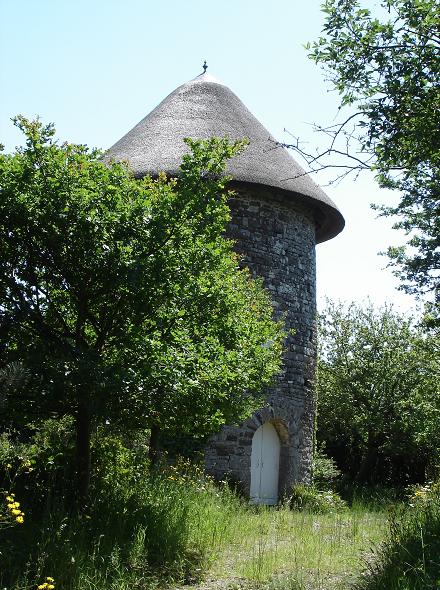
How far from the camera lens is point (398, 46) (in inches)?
241

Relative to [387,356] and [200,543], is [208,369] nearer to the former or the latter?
[200,543]

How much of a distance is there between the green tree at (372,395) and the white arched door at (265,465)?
487 cm

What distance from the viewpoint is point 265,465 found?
12953 millimetres

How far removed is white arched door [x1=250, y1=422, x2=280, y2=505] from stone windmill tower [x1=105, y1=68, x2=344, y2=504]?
0.06ft

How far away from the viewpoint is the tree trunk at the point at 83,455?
709 cm

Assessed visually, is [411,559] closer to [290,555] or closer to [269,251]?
[290,555]

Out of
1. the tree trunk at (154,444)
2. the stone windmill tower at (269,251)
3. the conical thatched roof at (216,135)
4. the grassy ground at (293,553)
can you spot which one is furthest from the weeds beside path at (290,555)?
the conical thatched roof at (216,135)

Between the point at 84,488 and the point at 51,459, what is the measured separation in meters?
0.64

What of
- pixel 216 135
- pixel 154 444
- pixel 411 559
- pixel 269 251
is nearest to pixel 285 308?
pixel 269 251

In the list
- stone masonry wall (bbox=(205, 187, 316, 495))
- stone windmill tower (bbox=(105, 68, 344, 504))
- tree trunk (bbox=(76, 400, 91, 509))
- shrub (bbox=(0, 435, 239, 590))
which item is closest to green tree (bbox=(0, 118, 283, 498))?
tree trunk (bbox=(76, 400, 91, 509))

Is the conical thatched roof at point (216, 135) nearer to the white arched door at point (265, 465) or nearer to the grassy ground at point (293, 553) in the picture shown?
the white arched door at point (265, 465)

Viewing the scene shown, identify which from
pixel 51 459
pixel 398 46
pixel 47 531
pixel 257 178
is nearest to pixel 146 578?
pixel 47 531

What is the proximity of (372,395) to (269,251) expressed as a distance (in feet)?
23.0

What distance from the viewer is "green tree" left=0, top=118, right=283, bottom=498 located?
6.37 meters
